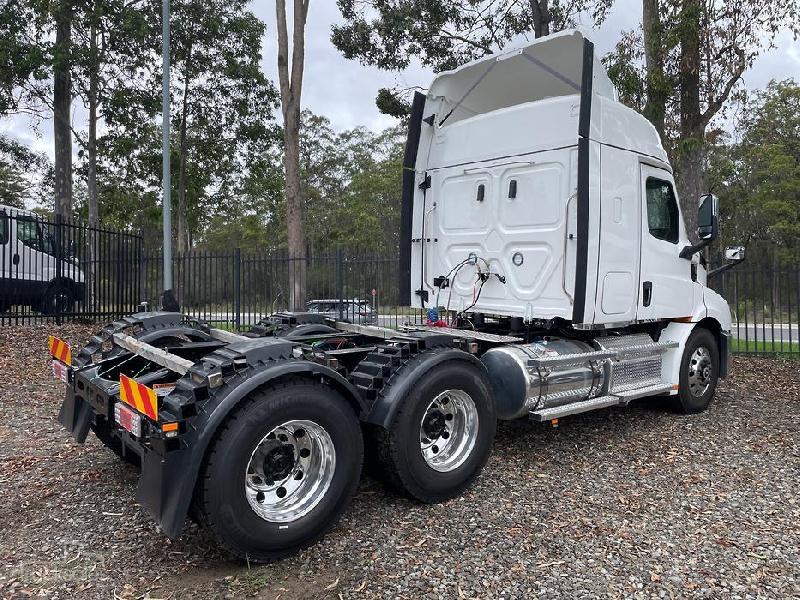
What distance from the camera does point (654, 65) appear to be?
34.2ft

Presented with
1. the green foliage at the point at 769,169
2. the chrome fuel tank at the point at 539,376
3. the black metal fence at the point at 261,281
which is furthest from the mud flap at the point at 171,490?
the green foliage at the point at 769,169

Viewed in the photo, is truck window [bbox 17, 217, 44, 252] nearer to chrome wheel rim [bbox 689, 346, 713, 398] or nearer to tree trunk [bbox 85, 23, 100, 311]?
tree trunk [bbox 85, 23, 100, 311]

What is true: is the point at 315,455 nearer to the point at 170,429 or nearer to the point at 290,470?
the point at 290,470

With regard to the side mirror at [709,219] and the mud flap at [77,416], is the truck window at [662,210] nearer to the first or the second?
the side mirror at [709,219]

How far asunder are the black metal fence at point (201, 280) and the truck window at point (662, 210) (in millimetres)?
5447

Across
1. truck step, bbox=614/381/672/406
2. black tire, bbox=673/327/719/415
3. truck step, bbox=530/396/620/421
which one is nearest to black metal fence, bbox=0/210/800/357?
black tire, bbox=673/327/719/415

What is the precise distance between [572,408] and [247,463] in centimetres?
289

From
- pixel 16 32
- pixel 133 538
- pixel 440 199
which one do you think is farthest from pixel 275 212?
pixel 133 538

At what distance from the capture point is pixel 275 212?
38.6 metres

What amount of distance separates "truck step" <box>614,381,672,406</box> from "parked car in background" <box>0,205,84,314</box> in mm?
11046

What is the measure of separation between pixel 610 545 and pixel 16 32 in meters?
18.2

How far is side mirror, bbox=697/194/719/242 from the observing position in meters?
5.82

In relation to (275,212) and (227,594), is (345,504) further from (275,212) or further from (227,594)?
(275,212)

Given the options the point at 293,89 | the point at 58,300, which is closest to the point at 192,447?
the point at 58,300
